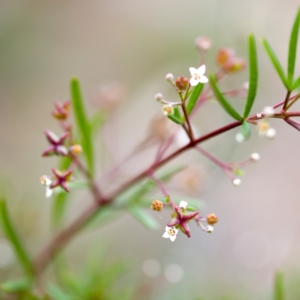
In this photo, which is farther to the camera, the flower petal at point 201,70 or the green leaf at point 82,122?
the green leaf at point 82,122

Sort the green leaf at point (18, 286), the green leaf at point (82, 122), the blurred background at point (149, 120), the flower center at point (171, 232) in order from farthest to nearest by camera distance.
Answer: the blurred background at point (149, 120) → the green leaf at point (18, 286) → the green leaf at point (82, 122) → the flower center at point (171, 232)

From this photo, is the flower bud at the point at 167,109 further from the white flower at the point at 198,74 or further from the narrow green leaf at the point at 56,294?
the narrow green leaf at the point at 56,294

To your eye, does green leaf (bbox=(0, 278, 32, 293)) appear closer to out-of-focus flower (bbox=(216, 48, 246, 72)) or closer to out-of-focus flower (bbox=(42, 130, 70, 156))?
out-of-focus flower (bbox=(42, 130, 70, 156))

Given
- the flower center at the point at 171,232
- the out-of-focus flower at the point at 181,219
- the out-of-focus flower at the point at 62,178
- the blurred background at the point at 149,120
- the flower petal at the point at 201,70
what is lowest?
the blurred background at the point at 149,120

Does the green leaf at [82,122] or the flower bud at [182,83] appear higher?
the flower bud at [182,83]

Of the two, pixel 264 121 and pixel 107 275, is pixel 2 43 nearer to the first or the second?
pixel 107 275

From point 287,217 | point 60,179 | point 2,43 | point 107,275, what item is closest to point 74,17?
point 2,43

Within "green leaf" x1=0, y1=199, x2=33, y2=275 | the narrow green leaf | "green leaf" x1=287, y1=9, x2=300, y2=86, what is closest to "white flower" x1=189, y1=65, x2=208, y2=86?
"green leaf" x1=287, y1=9, x2=300, y2=86

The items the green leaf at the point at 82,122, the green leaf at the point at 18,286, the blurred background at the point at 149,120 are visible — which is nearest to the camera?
the green leaf at the point at 82,122

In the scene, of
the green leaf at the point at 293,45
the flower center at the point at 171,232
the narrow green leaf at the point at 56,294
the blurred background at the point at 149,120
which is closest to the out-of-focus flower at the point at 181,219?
the flower center at the point at 171,232
